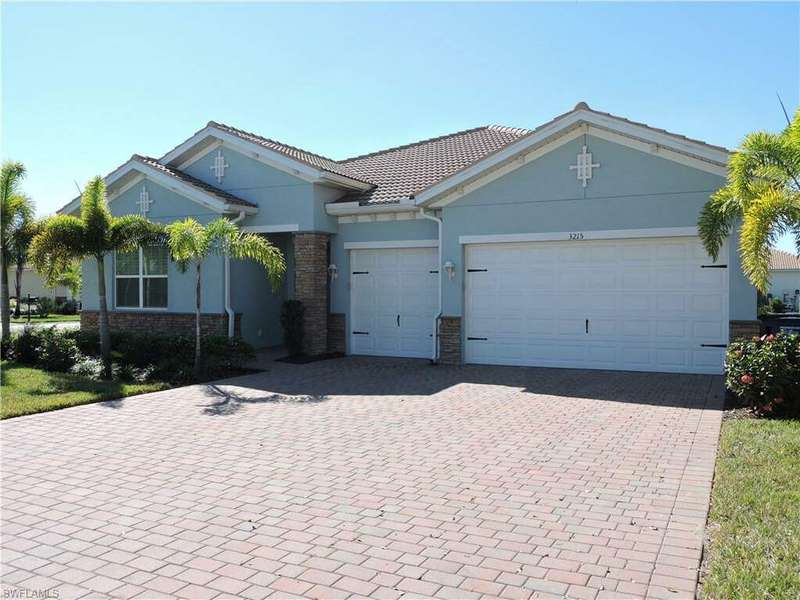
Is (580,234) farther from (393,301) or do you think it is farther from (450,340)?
(393,301)

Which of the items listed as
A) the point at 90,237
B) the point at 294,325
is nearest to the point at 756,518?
the point at 294,325

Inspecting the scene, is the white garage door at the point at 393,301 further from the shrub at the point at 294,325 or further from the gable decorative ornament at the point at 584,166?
the gable decorative ornament at the point at 584,166

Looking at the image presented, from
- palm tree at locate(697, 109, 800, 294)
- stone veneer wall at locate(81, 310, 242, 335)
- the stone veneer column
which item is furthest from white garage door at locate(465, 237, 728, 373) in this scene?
stone veneer wall at locate(81, 310, 242, 335)

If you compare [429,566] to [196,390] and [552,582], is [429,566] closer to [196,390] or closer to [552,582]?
[552,582]

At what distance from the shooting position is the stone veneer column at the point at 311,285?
15.2 metres

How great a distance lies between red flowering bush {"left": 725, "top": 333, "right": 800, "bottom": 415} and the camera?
864 cm

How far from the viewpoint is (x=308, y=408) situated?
31.5 feet

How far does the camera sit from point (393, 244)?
15.2 m

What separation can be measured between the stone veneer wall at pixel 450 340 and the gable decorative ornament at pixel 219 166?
6.85 m

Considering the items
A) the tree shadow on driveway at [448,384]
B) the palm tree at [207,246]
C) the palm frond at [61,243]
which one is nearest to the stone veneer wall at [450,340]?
the tree shadow on driveway at [448,384]

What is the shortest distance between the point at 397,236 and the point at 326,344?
315 cm

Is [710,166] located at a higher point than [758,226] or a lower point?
higher

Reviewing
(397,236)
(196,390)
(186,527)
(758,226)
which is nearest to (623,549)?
(186,527)

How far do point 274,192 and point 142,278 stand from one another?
14.6ft
